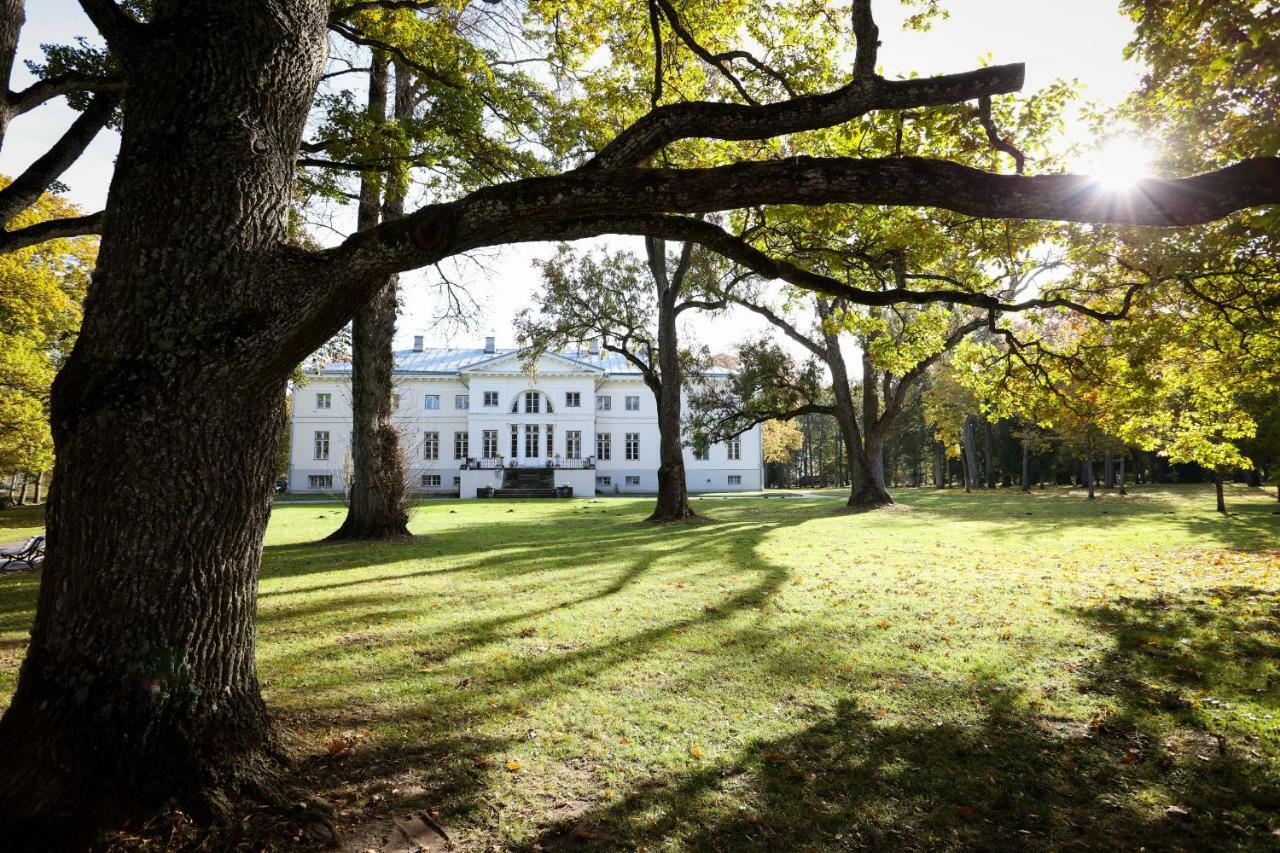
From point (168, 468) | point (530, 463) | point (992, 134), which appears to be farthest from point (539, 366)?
point (168, 468)

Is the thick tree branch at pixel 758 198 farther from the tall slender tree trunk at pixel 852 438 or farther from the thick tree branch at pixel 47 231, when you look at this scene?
the tall slender tree trunk at pixel 852 438

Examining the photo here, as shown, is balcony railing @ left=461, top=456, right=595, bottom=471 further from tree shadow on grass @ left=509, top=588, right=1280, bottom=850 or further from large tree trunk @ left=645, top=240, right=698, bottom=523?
tree shadow on grass @ left=509, top=588, right=1280, bottom=850

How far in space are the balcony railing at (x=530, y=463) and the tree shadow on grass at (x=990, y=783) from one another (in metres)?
38.8

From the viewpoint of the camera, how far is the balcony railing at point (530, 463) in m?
41.5

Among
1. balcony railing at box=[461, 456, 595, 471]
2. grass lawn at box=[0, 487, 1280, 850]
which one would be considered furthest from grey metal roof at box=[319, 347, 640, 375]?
grass lawn at box=[0, 487, 1280, 850]

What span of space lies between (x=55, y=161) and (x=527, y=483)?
35142 mm

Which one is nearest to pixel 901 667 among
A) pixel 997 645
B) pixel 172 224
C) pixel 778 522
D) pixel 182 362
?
pixel 997 645

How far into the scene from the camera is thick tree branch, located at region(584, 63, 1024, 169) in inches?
143

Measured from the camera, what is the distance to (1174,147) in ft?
24.1

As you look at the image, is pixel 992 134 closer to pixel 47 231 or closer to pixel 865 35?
pixel 865 35

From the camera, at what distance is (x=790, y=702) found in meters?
4.30

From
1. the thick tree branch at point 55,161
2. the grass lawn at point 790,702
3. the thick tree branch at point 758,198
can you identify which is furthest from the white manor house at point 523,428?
the thick tree branch at point 758,198

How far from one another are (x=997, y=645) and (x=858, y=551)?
603 centimetres

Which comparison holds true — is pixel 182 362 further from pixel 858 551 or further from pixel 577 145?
pixel 858 551
